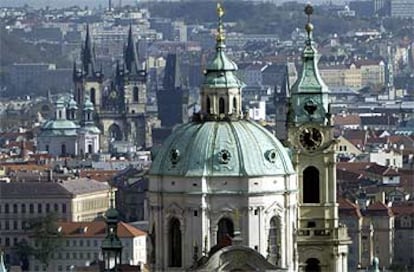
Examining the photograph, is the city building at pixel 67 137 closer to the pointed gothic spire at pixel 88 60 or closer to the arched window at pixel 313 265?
the pointed gothic spire at pixel 88 60

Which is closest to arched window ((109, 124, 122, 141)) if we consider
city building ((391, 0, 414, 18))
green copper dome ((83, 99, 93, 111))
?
green copper dome ((83, 99, 93, 111))

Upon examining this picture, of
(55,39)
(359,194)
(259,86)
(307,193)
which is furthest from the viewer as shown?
(55,39)

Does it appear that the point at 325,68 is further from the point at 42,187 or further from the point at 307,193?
the point at 307,193

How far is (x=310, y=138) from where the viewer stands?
30.8 m

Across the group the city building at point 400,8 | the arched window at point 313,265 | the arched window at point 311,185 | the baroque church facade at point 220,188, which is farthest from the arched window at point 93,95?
the baroque church facade at point 220,188

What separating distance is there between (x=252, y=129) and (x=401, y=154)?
47351 millimetres

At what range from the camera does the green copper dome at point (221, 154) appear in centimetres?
2783

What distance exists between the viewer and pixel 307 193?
3042cm

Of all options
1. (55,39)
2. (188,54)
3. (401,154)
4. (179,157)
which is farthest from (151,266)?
(55,39)

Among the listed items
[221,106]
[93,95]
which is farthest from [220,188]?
[93,95]

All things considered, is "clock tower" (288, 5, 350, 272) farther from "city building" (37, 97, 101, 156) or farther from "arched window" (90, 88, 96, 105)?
"arched window" (90, 88, 96, 105)

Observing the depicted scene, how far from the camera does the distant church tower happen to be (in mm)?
99688

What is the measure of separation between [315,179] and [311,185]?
0.29 feet

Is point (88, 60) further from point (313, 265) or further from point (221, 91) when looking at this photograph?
point (221, 91)
